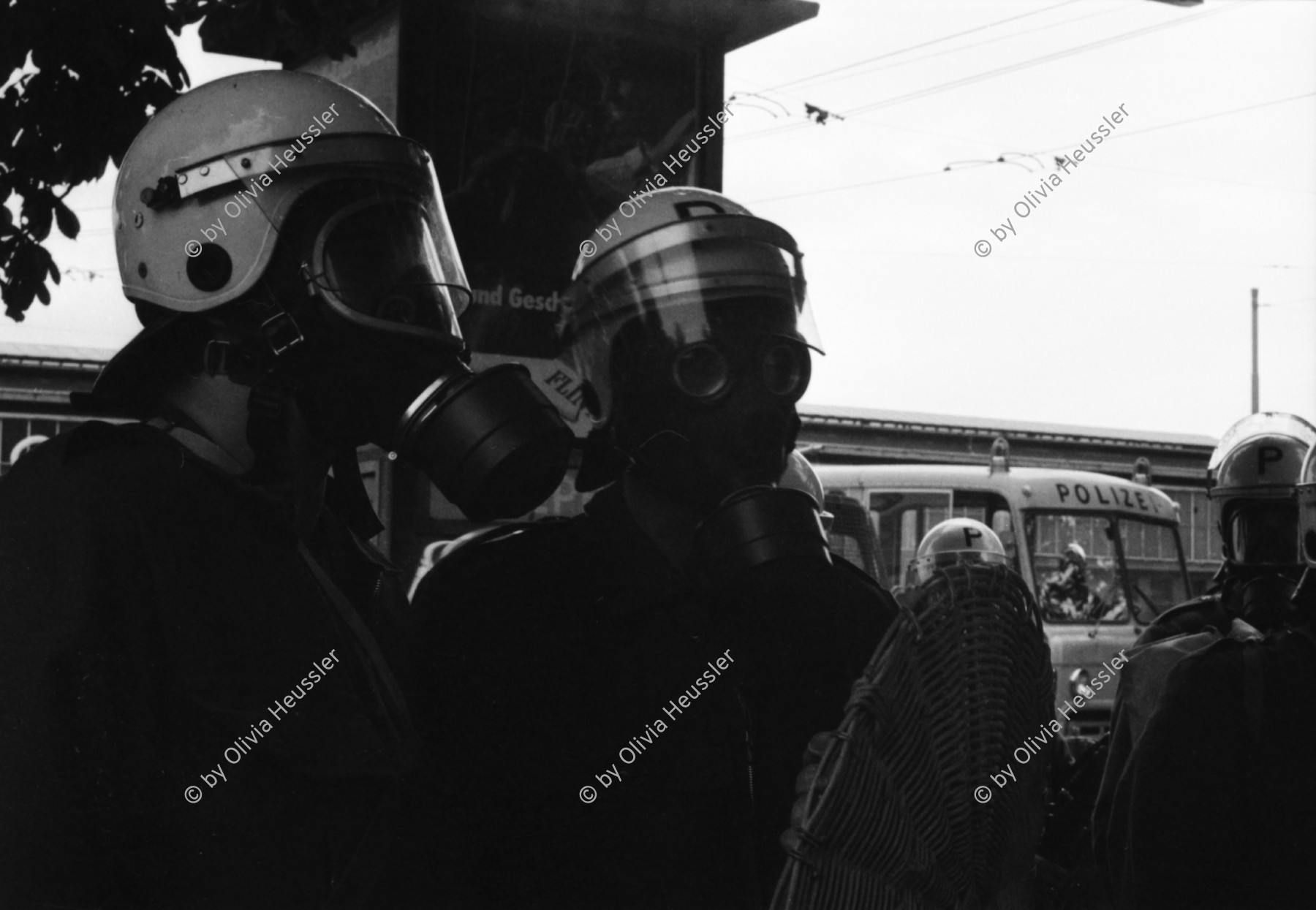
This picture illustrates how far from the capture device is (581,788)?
184 cm

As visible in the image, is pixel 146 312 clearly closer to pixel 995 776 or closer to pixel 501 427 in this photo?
pixel 501 427

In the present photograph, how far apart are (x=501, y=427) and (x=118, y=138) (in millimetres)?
2029

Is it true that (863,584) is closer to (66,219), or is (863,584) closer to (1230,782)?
(1230,782)

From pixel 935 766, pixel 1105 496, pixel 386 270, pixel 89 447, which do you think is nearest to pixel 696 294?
pixel 386 270

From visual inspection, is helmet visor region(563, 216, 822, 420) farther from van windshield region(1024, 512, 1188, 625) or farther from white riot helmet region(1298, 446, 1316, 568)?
van windshield region(1024, 512, 1188, 625)

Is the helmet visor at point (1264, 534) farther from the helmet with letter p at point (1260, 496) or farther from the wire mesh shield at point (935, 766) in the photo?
the wire mesh shield at point (935, 766)

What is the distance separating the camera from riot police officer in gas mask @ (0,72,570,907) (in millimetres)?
1494

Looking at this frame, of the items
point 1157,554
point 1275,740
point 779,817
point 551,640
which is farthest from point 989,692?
point 1157,554

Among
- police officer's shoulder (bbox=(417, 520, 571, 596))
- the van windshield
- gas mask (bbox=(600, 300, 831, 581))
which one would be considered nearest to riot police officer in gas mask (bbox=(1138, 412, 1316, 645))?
gas mask (bbox=(600, 300, 831, 581))

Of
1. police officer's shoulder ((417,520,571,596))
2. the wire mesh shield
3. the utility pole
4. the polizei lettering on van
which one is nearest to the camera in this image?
the wire mesh shield

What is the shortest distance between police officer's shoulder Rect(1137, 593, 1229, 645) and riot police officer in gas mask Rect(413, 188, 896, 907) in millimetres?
2017

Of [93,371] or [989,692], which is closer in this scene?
[989,692]

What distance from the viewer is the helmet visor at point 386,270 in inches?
76.0

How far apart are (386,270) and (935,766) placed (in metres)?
1.07
